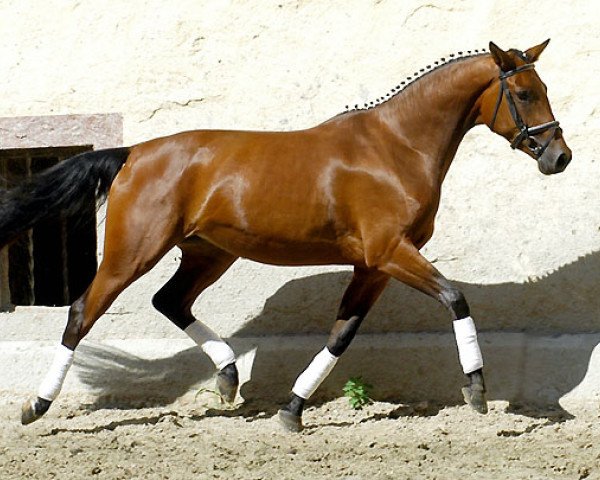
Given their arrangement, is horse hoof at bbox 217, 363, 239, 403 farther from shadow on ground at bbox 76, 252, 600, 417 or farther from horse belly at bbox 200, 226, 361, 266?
horse belly at bbox 200, 226, 361, 266

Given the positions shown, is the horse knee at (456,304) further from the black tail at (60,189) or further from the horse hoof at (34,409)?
the horse hoof at (34,409)

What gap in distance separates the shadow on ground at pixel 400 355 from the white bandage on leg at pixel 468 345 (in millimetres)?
768

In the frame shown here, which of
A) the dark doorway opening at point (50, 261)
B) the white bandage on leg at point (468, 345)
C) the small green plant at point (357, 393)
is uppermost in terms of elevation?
the white bandage on leg at point (468, 345)

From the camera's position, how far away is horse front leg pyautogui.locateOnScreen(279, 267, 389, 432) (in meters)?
5.79

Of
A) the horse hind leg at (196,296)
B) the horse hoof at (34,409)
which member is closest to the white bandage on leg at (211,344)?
the horse hind leg at (196,296)

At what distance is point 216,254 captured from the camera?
245 inches

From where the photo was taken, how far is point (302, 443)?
18.0 ft

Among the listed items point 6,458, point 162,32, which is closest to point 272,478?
point 6,458

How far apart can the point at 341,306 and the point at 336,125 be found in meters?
1.02

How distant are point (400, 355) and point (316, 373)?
0.69 metres

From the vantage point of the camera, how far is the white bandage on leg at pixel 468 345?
5359 mm

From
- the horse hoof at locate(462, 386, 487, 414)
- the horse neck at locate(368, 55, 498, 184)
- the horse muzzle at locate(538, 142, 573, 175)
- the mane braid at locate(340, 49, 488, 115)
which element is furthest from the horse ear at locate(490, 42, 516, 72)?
the horse hoof at locate(462, 386, 487, 414)

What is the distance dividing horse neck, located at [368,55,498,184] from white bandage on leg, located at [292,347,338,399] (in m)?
1.17

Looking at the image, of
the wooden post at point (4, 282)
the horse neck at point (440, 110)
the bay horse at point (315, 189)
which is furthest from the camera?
the wooden post at point (4, 282)
